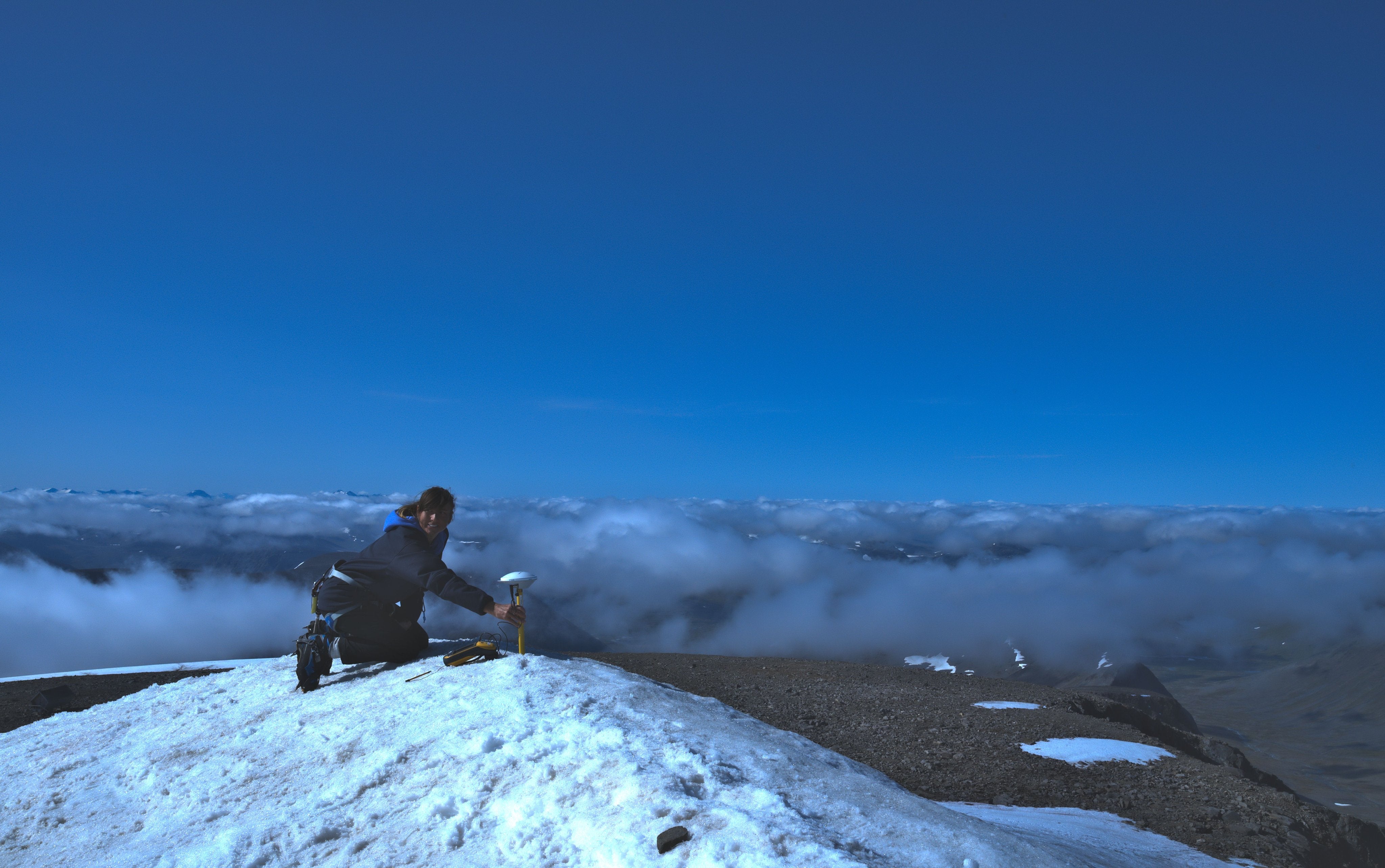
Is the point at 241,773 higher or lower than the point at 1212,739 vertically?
higher

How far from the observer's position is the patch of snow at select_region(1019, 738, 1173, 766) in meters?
11.0

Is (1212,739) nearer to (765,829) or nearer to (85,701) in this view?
(765,829)

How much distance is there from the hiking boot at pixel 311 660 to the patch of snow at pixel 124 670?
11.8 meters

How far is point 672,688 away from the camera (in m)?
7.22

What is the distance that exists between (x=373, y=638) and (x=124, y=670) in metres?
16.3

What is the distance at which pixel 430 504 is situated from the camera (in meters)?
7.29

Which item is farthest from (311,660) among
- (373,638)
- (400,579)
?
(400,579)

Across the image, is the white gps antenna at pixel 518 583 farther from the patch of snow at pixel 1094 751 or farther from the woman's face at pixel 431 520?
the patch of snow at pixel 1094 751

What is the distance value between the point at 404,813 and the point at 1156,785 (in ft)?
34.0

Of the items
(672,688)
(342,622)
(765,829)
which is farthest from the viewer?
(342,622)

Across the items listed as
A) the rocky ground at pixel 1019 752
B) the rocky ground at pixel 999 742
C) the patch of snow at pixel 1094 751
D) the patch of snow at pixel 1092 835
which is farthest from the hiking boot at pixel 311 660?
the patch of snow at pixel 1094 751

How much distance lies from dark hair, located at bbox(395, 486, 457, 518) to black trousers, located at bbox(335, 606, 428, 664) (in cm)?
134

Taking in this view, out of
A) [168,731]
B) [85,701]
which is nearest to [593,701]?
[168,731]

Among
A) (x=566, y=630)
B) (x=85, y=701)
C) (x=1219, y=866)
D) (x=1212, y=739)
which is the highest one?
(x=1219, y=866)
